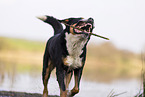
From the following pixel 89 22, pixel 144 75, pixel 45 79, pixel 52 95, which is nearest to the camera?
pixel 89 22

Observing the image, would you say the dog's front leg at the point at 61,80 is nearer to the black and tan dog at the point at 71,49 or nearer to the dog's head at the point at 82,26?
the black and tan dog at the point at 71,49

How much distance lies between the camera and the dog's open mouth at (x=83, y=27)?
525 centimetres

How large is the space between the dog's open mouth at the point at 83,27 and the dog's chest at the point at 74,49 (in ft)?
0.52

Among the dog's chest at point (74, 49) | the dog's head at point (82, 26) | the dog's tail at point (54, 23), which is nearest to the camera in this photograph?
the dog's head at point (82, 26)

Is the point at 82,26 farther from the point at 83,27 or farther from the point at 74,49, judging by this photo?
the point at 74,49

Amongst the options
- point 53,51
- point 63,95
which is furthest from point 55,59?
point 63,95

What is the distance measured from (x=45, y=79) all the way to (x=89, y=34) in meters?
2.18

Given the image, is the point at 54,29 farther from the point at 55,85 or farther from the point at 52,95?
the point at 52,95

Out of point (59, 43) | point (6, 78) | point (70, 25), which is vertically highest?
point (70, 25)

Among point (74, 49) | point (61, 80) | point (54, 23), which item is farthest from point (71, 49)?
point (54, 23)

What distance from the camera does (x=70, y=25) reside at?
17.9 ft

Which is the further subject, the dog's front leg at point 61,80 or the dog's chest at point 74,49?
the dog's front leg at point 61,80

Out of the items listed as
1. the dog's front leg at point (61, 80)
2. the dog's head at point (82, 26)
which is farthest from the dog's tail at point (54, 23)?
the dog's head at point (82, 26)

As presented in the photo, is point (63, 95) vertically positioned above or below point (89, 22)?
below
